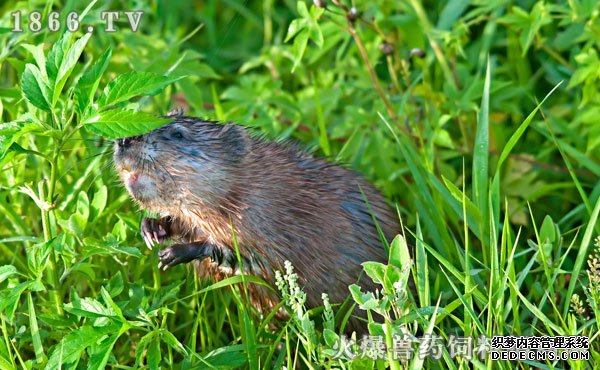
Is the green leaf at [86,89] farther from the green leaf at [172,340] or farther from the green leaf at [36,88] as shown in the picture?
the green leaf at [172,340]

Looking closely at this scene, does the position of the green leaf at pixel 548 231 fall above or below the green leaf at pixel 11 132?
below

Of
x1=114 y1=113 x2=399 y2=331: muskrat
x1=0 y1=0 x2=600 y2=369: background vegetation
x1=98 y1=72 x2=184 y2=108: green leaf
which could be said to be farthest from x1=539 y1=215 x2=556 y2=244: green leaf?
x1=98 y1=72 x2=184 y2=108: green leaf

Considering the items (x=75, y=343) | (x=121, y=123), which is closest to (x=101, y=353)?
(x=75, y=343)

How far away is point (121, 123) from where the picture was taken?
322cm

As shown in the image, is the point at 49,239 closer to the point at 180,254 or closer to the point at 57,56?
the point at 180,254

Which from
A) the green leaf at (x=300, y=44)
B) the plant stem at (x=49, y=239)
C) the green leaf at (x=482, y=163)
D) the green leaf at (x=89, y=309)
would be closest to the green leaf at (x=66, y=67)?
the plant stem at (x=49, y=239)

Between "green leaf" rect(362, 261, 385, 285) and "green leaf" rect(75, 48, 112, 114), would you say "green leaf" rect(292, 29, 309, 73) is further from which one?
"green leaf" rect(362, 261, 385, 285)

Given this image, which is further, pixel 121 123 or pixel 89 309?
A: pixel 89 309

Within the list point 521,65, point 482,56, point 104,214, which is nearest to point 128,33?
point 104,214

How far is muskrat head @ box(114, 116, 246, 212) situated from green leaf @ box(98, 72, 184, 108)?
0.45m

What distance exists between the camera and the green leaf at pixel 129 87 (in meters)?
3.29

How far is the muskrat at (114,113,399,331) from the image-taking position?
12.4 feet

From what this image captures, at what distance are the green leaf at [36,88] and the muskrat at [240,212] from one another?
0.44 meters

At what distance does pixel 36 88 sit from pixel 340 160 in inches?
67.8
